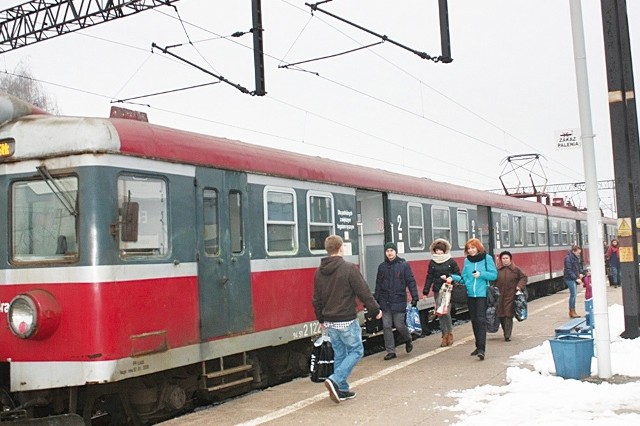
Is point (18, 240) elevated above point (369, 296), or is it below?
above

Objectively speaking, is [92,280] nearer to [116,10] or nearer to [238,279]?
[238,279]

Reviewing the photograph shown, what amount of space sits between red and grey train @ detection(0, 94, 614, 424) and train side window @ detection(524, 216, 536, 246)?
1407 centimetres

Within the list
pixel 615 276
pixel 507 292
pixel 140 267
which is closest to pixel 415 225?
pixel 507 292

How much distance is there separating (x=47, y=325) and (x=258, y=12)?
7971 millimetres

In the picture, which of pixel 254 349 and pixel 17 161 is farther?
pixel 254 349

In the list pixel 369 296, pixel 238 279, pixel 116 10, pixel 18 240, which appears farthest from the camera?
pixel 116 10

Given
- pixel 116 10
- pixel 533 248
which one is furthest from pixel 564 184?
pixel 116 10

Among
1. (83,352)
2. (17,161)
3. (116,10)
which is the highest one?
(116,10)

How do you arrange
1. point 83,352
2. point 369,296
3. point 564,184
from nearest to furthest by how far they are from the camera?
1. point 83,352
2. point 369,296
3. point 564,184

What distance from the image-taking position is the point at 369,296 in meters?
8.05

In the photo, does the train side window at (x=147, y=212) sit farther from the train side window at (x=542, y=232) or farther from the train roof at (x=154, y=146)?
the train side window at (x=542, y=232)

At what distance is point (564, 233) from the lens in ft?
92.3

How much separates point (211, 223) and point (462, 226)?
31.9 feet

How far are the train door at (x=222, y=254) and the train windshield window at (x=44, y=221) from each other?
152 centimetres
